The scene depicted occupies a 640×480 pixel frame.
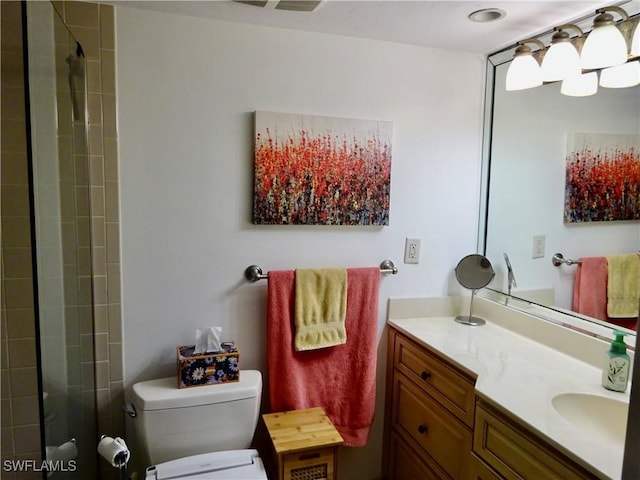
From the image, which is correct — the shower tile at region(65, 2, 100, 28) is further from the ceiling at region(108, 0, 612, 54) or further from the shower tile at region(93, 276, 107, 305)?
the shower tile at region(93, 276, 107, 305)

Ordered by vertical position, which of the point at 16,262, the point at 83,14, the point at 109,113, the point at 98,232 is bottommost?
the point at 16,262

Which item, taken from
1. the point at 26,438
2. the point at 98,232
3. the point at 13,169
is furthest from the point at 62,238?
the point at 26,438

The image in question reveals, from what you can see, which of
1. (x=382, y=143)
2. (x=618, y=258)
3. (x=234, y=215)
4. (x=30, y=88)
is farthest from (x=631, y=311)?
(x=30, y=88)

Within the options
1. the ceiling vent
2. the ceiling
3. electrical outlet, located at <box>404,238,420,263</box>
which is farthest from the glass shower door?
electrical outlet, located at <box>404,238,420,263</box>

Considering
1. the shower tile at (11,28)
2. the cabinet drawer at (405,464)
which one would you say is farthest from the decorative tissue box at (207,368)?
the shower tile at (11,28)

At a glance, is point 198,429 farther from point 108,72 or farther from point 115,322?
point 108,72

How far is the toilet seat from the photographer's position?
5.12 ft

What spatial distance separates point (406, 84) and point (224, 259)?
116 centimetres

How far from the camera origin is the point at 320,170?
1.95 m

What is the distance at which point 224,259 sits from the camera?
1.92m

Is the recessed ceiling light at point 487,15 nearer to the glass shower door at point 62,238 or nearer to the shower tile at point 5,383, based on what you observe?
the glass shower door at point 62,238

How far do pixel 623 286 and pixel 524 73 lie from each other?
36.9 inches

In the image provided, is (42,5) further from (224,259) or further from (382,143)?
(382,143)

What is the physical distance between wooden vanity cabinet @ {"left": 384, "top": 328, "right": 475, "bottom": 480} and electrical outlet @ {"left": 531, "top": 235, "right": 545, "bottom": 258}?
664 mm
